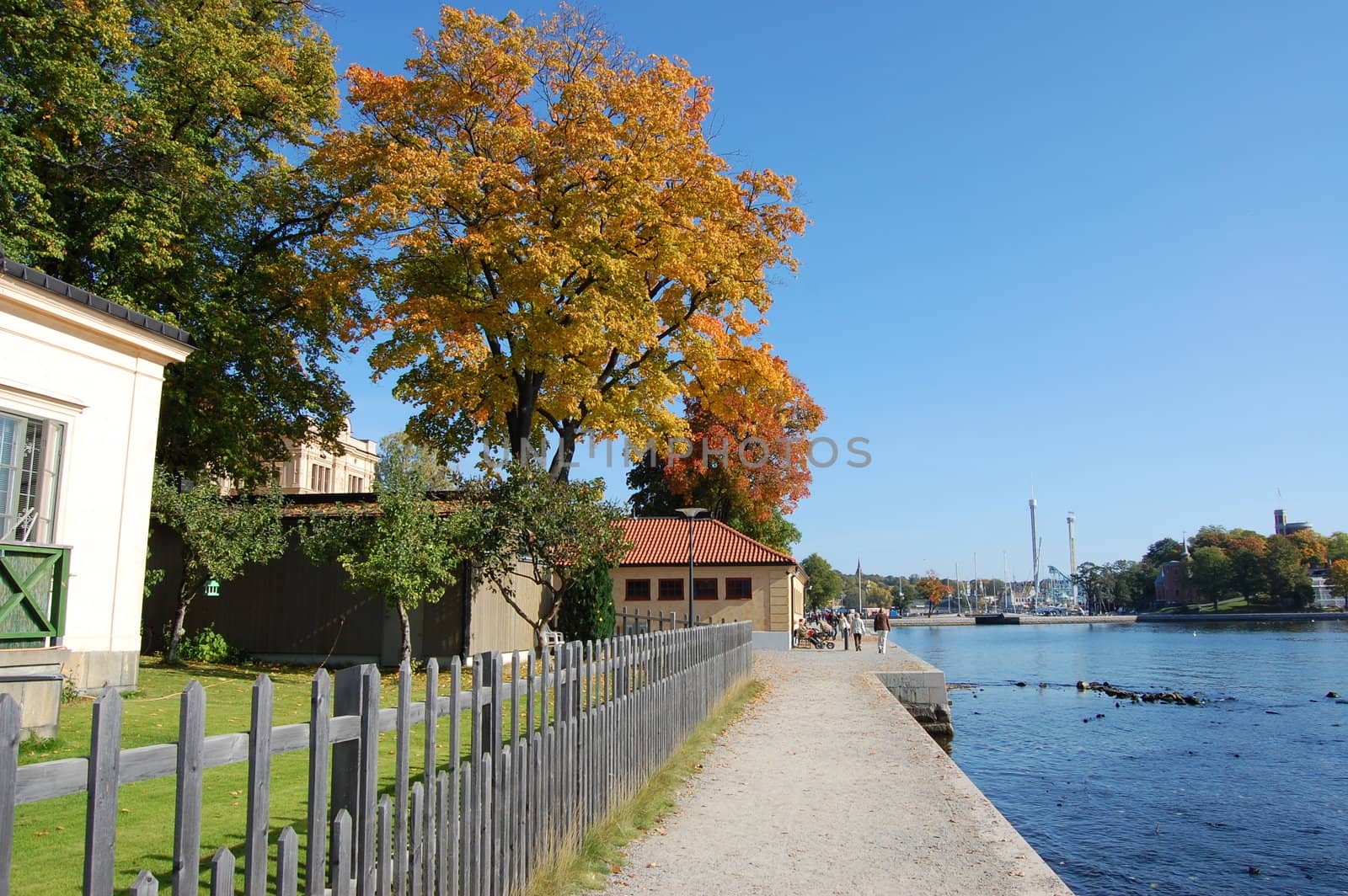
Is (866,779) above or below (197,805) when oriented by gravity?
below

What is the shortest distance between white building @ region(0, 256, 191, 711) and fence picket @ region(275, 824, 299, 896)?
7268mm

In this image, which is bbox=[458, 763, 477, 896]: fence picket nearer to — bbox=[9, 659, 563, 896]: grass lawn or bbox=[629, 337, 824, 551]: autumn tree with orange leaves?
bbox=[9, 659, 563, 896]: grass lawn

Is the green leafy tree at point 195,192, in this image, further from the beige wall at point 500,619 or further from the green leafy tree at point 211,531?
the beige wall at point 500,619

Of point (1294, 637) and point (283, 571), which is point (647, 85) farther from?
point (1294, 637)

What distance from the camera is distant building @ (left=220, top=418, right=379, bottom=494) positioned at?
204 feet

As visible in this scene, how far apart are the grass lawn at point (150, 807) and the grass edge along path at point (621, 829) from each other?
951 millimetres

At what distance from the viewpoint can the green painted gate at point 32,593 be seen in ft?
31.6

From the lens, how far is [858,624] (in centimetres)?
3778

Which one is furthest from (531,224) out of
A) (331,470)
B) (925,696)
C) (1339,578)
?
(1339,578)

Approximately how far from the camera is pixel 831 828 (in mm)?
7672

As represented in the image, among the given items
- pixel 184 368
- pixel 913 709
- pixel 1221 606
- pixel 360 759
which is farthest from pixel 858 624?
pixel 1221 606

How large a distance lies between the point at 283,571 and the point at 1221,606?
13592 cm

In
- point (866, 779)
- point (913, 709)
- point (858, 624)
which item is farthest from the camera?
point (858, 624)

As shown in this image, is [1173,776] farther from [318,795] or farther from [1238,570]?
[1238,570]
